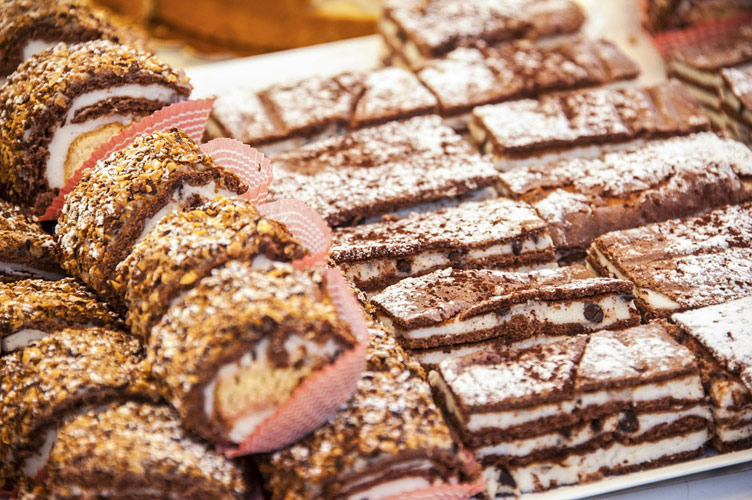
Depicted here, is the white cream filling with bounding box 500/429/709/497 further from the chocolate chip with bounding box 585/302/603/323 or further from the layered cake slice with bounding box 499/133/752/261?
the layered cake slice with bounding box 499/133/752/261

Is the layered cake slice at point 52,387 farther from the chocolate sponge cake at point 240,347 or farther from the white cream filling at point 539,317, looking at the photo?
the white cream filling at point 539,317

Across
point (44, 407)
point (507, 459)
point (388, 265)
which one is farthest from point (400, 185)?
point (44, 407)

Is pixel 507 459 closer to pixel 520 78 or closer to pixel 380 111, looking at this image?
pixel 380 111

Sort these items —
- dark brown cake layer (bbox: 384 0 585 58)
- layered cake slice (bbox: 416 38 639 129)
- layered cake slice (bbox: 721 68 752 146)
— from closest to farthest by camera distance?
layered cake slice (bbox: 721 68 752 146) < layered cake slice (bbox: 416 38 639 129) < dark brown cake layer (bbox: 384 0 585 58)

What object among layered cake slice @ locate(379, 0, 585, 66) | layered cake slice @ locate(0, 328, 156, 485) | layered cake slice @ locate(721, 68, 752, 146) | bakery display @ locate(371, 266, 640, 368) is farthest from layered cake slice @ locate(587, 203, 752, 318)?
layered cake slice @ locate(379, 0, 585, 66)

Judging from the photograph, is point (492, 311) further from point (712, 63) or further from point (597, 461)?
point (712, 63)

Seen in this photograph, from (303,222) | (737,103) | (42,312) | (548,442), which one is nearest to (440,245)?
(303,222)
